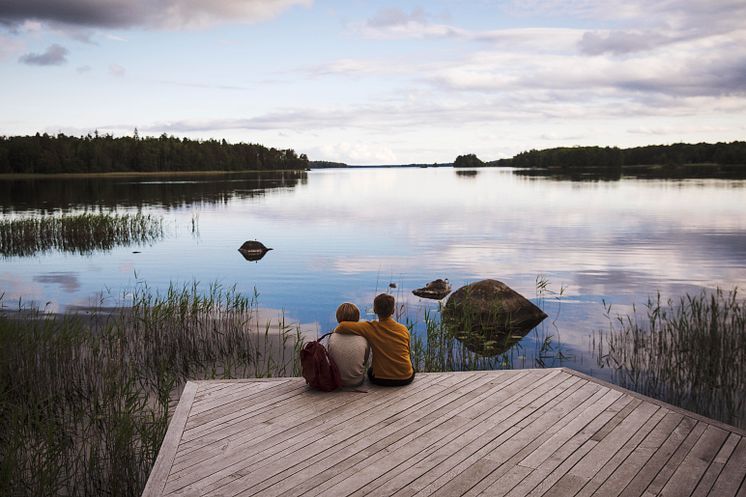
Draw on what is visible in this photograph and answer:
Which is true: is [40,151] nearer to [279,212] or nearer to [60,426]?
[279,212]

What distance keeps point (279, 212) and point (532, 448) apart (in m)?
44.3

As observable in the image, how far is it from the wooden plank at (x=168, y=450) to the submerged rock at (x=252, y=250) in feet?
65.1

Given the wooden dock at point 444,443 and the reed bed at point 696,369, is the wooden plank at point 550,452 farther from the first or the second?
the reed bed at point 696,369

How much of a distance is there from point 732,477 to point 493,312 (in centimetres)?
926

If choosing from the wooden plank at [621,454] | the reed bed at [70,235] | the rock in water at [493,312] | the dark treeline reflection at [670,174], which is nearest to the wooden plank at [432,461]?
the wooden plank at [621,454]

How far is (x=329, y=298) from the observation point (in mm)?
17812

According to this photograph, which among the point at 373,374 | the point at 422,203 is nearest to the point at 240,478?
the point at 373,374

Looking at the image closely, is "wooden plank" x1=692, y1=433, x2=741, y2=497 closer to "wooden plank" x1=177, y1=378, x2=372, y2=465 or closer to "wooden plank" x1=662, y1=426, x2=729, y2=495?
"wooden plank" x1=662, y1=426, x2=729, y2=495

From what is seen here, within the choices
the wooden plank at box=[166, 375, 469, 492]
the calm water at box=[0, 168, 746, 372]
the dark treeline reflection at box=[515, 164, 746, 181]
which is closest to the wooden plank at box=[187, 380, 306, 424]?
the wooden plank at box=[166, 375, 469, 492]

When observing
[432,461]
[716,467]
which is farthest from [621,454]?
[432,461]

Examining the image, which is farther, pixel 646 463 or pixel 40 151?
pixel 40 151

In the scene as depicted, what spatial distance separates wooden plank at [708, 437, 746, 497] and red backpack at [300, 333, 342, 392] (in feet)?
12.9

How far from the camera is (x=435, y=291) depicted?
59.4 feet

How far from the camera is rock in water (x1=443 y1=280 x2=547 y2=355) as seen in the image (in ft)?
45.0
